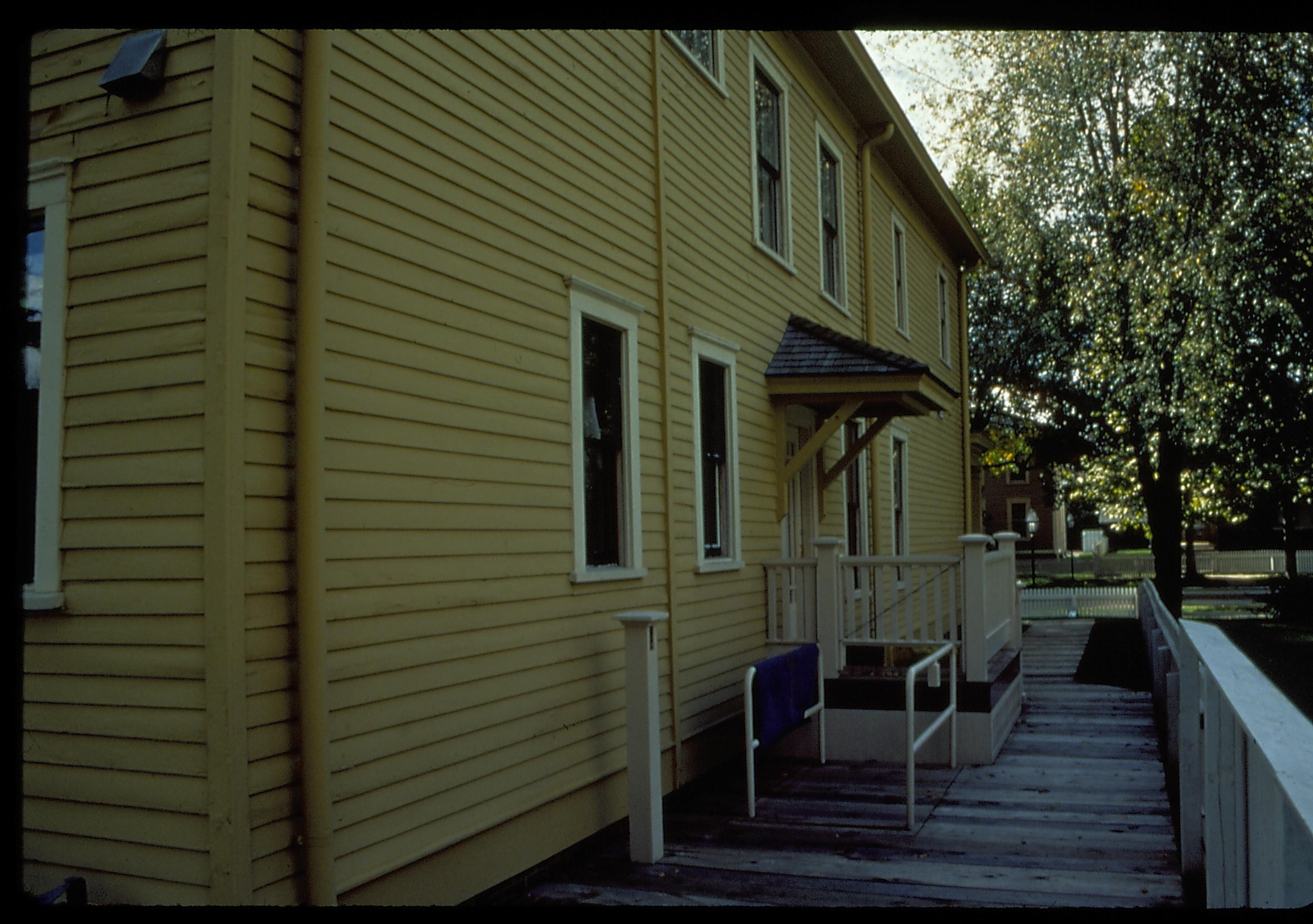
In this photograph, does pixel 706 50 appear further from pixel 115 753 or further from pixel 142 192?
pixel 115 753

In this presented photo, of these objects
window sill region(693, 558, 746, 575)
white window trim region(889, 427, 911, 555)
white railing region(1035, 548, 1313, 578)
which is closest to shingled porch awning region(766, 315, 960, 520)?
window sill region(693, 558, 746, 575)

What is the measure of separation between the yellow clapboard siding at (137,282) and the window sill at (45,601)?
43.3 inches

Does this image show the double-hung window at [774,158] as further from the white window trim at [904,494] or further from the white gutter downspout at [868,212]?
the white window trim at [904,494]

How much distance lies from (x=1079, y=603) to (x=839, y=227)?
53.9 ft

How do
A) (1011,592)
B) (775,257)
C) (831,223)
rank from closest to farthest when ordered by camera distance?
(775,257) → (1011,592) → (831,223)

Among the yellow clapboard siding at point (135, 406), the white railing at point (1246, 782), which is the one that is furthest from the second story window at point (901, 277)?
the yellow clapboard siding at point (135, 406)

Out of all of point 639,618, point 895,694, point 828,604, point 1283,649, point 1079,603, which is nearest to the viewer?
point 639,618

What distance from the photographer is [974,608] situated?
8477 millimetres

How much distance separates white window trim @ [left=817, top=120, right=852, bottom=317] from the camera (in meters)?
11.4

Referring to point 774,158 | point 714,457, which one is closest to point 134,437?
point 714,457

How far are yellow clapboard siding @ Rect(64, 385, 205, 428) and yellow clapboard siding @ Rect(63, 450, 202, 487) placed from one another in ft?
0.43

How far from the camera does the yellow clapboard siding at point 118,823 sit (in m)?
3.78

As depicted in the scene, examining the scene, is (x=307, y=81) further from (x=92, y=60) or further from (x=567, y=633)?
(x=567, y=633)

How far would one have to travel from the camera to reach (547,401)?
19.4 feet
